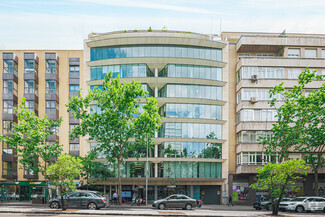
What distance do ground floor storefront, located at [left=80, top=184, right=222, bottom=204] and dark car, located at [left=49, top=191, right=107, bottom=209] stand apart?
18.9 meters

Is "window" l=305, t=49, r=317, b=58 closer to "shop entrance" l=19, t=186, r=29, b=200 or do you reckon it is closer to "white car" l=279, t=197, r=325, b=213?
"white car" l=279, t=197, r=325, b=213

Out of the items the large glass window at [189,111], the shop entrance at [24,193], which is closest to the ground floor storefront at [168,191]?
the large glass window at [189,111]

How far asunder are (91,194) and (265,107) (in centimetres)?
2777

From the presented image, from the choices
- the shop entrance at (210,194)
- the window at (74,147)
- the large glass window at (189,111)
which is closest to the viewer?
the large glass window at (189,111)

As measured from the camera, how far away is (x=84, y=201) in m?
33.8

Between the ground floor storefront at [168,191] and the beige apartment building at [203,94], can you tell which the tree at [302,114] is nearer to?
the beige apartment building at [203,94]

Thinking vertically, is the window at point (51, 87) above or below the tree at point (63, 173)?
above

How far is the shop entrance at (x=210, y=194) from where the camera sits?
53.8 meters

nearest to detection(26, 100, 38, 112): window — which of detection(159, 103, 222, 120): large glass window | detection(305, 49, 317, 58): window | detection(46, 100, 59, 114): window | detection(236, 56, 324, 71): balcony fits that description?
detection(46, 100, 59, 114): window

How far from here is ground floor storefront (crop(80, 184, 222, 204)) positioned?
53188 millimetres

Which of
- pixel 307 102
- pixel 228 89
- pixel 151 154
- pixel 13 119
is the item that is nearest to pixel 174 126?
pixel 151 154

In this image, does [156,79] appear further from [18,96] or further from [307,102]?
[18,96]

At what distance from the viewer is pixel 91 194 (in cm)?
3400

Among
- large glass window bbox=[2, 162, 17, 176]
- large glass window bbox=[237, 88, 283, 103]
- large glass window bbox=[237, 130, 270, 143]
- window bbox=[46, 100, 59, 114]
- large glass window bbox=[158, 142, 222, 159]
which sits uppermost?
large glass window bbox=[237, 88, 283, 103]
